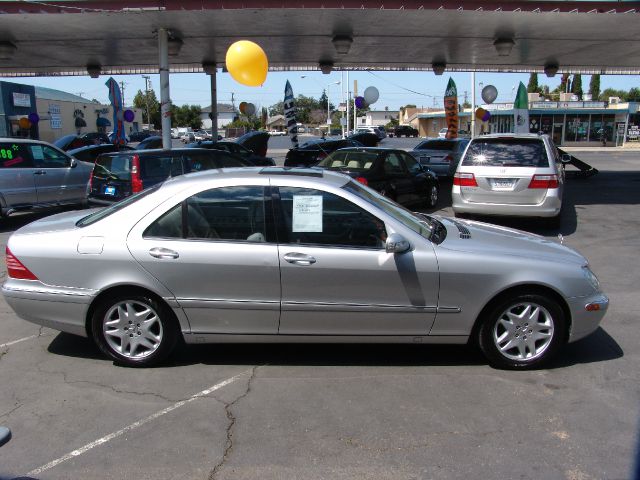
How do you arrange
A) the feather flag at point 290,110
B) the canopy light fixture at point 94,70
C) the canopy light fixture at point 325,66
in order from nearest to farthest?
the canopy light fixture at point 325,66
the canopy light fixture at point 94,70
the feather flag at point 290,110

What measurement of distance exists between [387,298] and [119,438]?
2084 millimetres

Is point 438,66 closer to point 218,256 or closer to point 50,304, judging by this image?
point 218,256

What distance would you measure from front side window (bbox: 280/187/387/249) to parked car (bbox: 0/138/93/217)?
28.1 feet

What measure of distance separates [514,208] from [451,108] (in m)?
18.4

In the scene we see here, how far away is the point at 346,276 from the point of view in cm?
430

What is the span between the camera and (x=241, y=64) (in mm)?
10273

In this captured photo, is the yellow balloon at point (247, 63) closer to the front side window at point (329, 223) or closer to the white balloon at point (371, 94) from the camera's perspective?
the front side window at point (329, 223)

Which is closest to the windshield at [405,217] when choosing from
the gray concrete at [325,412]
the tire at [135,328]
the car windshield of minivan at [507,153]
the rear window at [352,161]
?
the gray concrete at [325,412]

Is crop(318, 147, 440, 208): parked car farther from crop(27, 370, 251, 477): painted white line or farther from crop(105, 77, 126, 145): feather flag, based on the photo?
crop(105, 77, 126, 145): feather flag

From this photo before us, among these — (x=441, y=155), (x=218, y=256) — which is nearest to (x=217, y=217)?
(x=218, y=256)

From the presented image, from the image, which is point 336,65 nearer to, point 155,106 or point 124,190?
point 124,190

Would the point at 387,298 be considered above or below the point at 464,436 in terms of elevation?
above

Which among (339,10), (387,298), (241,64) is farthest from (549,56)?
(387,298)

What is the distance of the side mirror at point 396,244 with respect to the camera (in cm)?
425
